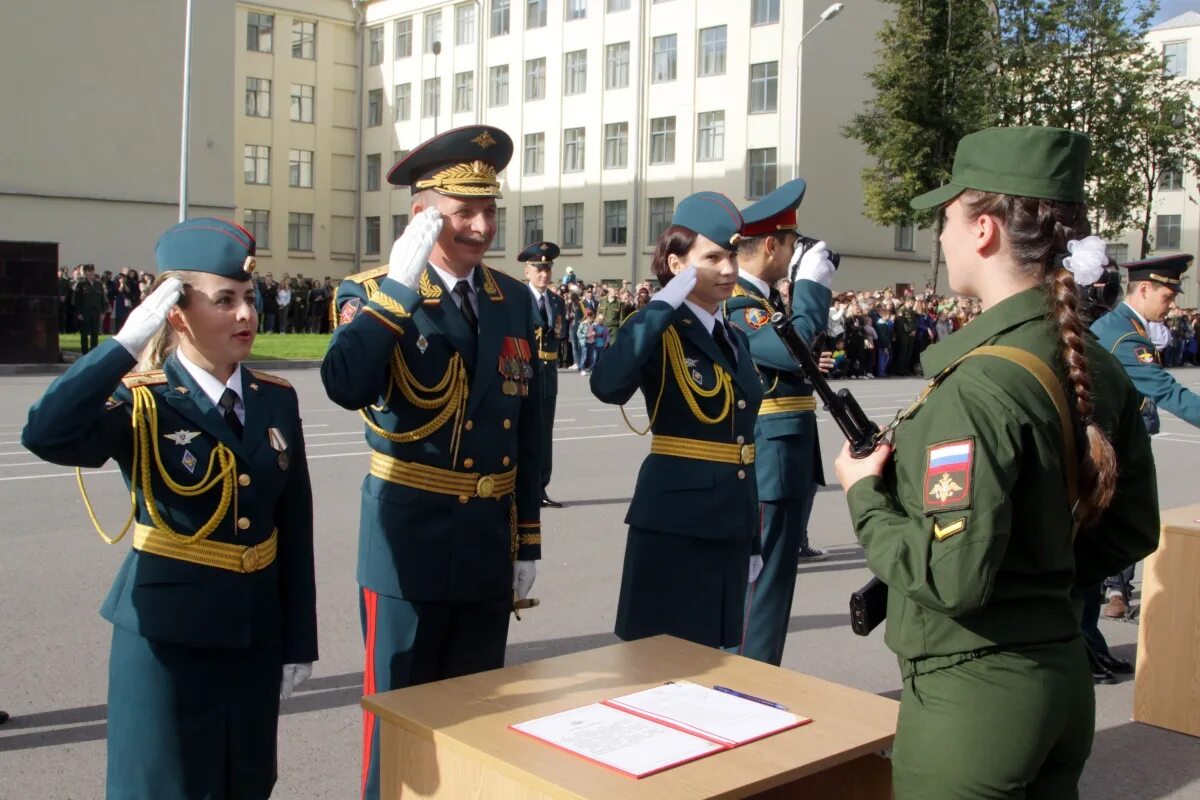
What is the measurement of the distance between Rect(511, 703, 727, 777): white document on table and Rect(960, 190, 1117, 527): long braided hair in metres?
0.95

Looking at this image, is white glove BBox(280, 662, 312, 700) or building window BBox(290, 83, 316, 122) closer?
white glove BBox(280, 662, 312, 700)

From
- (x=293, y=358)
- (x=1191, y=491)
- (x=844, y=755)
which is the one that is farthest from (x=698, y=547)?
(x=293, y=358)

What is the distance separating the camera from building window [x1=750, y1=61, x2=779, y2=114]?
4000cm

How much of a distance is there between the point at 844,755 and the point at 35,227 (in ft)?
116

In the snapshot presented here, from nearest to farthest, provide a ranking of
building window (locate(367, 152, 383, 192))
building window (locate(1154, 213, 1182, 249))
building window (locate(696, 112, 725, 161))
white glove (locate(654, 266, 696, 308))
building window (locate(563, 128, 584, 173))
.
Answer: white glove (locate(654, 266, 696, 308))
building window (locate(696, 112, 725, 161))
building window (locate(563, 128, 584, 173))
building window (locate(367, 152, 383, 192))
building window (locate(1154, 213, 1182, 249))

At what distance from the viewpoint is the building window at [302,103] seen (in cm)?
5234

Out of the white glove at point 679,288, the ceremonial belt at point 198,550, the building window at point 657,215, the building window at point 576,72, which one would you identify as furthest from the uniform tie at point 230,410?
the building window at point 576,72

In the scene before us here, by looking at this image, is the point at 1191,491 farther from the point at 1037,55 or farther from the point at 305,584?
the point at 1037,55

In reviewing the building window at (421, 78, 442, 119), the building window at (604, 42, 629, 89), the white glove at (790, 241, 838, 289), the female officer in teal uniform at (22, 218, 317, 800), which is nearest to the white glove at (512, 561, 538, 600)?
the female officer in teal uniform at (22, 218, 317, 800)

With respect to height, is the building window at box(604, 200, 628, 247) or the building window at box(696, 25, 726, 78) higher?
the building window at box(696, 25, 726, 78)

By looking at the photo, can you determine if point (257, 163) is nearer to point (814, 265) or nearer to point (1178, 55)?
point (1178, 55)

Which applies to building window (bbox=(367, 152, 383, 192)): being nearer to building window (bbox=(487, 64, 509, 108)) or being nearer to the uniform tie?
building window (bbox=(487, 64, 509, 108))

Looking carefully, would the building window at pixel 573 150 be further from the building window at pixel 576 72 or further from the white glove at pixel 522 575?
the white glove at pixel 522 575

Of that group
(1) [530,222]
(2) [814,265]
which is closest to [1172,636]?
(2) [814,265]
